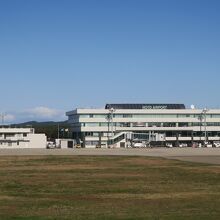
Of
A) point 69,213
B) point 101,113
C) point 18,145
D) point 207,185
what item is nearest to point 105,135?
point 101,113

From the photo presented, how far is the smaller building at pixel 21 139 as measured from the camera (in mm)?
167500

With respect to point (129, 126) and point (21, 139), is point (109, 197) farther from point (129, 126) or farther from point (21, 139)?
point (129, 126)

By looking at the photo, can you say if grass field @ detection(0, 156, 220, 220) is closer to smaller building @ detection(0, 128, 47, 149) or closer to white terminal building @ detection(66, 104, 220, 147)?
smaller building @ detection(0, 128, 47, 149)

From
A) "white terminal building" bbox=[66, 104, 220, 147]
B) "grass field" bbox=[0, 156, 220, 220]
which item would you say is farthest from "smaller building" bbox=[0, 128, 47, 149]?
"grass field" bbox=[0, 156, 220, 220]

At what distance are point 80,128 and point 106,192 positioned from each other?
553 ft

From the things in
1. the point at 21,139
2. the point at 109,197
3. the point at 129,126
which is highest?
the point at 129,126

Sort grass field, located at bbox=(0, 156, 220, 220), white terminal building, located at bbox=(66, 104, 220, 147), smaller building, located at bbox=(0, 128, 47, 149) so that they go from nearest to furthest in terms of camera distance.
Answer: grass field, located at bbox=(0, 156, 220, 220) < smaller building, located at bbox=(0, 128, 47, 149) < white terminal building, located at bbox=(66, 104, 220, 147)

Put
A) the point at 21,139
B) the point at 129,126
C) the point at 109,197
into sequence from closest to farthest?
1. the point at 109,197
2. the point at 21,139
3. the point at 129,126

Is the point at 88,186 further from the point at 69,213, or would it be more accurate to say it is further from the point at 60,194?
the point at 69,213

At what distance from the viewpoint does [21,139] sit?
17225 centimetres

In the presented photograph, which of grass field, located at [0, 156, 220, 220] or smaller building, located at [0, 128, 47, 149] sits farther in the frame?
smaller building, located at [0, 128, 47, 149]

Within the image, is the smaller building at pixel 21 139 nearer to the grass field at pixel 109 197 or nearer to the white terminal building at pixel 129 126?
the white terminal building at pixel 129 126

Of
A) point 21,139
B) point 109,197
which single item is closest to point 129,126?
point 21,139

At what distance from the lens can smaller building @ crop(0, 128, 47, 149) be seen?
168 metres
